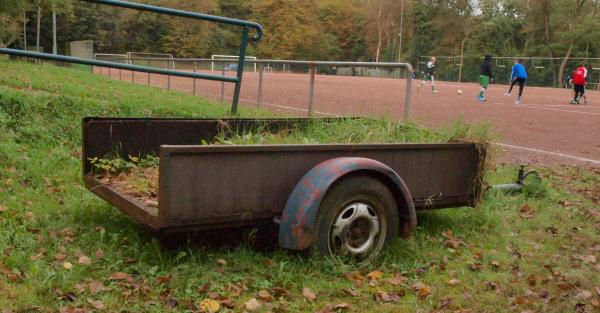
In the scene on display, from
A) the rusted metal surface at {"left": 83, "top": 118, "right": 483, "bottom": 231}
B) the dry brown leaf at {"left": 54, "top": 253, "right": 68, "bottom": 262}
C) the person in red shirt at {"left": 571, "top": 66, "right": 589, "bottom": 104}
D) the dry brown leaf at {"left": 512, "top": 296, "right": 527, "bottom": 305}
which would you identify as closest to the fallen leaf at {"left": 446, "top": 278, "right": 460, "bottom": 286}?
the dry brown leaf at {"left": 512, "top": 296, "right": 527, "bottom": 305}

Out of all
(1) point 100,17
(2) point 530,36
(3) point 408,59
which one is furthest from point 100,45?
(2) point 530,36

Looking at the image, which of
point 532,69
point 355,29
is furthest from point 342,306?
point 355,29

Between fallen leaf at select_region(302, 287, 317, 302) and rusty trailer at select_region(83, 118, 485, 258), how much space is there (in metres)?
0.26

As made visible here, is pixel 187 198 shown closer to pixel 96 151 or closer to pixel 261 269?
pixel 261 269

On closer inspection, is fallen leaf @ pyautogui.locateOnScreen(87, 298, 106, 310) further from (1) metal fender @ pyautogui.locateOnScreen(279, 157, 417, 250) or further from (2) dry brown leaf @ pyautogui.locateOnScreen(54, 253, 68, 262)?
(1) metal fender @ pyautogui.locateOnScreen(279, 157, 417, 250)

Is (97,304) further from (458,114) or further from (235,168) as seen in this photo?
A: (458,114)

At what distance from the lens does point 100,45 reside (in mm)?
74125

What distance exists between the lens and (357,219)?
4.23 metres

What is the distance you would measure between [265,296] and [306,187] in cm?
67

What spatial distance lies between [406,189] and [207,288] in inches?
56.8

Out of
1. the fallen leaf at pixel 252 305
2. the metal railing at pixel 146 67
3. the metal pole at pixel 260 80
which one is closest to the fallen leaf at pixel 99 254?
the fallen leaf at pixel 252 305

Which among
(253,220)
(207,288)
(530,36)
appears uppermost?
(530,36)

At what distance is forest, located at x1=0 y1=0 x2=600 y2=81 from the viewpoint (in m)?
63.5

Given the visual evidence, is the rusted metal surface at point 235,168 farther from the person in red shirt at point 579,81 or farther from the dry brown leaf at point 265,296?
the person in red shirt at point 579,81
